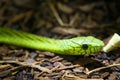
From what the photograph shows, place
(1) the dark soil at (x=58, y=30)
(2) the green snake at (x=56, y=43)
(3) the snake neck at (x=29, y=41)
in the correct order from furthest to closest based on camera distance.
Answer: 1. (3) the snake neck at (x=29, y=41)
2. (2) the green snake at (x=56, y=43)
3. (1) the dark soil at (x=58, y=30)

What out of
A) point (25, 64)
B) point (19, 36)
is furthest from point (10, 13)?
point (25, 64)

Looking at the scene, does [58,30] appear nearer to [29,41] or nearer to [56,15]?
[56,15]

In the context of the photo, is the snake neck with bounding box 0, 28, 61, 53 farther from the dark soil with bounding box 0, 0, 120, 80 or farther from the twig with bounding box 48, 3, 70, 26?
the twig with bounding box 48, 3, 70, 26

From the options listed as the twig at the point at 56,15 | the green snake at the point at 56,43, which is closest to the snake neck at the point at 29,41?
the green snake at the point at 56,43

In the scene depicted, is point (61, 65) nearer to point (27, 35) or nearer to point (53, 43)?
point (53, 43)

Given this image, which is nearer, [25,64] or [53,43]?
[25,64]

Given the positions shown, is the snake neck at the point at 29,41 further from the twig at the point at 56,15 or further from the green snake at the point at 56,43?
the twig at the point at 56,15

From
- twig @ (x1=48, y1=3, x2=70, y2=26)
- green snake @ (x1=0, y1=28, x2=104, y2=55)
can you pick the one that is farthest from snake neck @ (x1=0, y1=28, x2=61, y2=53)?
twig @ (x1=48, y1=3, x2=70, y2=26)

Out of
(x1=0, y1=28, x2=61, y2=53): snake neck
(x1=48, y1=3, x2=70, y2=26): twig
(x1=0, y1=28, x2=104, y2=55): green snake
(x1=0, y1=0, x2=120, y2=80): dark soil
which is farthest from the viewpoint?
(x1=48, y1=3, x2=70, y2=26): twig
